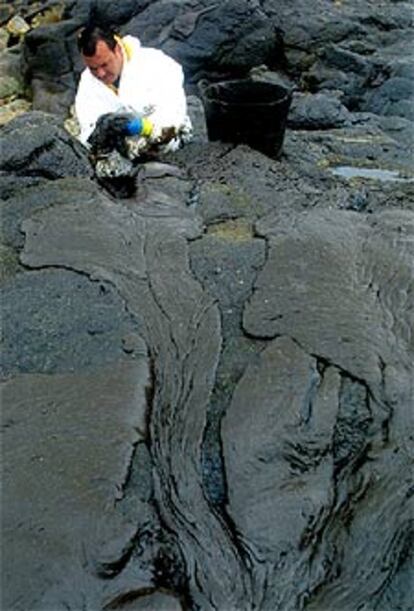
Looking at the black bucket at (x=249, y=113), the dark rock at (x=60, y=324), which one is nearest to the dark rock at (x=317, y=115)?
the black bucket at (x=249, y=113)

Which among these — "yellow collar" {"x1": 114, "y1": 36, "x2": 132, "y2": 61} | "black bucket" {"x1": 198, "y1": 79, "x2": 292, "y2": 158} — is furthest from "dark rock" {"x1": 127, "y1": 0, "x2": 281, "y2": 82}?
"black bucket" {"x1": 198, "y1": 79, "x2": 292, "y2": 158}

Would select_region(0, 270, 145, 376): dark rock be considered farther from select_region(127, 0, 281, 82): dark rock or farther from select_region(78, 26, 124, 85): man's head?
select_region(127, 0, 281, 82): dark rock

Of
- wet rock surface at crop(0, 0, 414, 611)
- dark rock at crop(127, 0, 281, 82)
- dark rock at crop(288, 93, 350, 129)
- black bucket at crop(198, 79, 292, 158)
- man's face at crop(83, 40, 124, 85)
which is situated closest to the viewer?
wet rock surface at crop(0, 0, 414, 611)

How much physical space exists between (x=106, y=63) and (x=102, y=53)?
0.09 metres

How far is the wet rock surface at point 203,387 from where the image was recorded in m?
3.05

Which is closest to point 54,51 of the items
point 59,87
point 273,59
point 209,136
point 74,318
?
point 59,87

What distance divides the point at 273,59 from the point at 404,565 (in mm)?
11125

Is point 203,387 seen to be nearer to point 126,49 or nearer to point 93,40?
point 93,40

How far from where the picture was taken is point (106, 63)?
21.9 feet

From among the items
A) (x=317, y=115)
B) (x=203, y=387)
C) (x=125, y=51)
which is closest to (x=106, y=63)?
(x=125, y=51)

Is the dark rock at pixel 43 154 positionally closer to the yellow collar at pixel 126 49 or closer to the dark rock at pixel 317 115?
the yellow collar at pixel 126 49

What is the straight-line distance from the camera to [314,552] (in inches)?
123

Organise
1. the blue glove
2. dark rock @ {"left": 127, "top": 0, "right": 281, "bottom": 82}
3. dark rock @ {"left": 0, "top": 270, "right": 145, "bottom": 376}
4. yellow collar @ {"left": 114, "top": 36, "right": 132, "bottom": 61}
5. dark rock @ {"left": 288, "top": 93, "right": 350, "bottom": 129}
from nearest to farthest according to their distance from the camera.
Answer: dark rock @ {"left": 0, "top": 270, "right": 145, "bottom": 376} < the blue glove < yellow collar @ {"left": 114, "top": 36, "right": 132, "bottom": 61} < dark rock @ {"left": 288, "top": 93, "right": 350, "bottom": 129} < dark rock @ {"left": 127, "top": 0, "right": 281, "bottom": 82}

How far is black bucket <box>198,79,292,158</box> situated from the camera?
20.3ft
